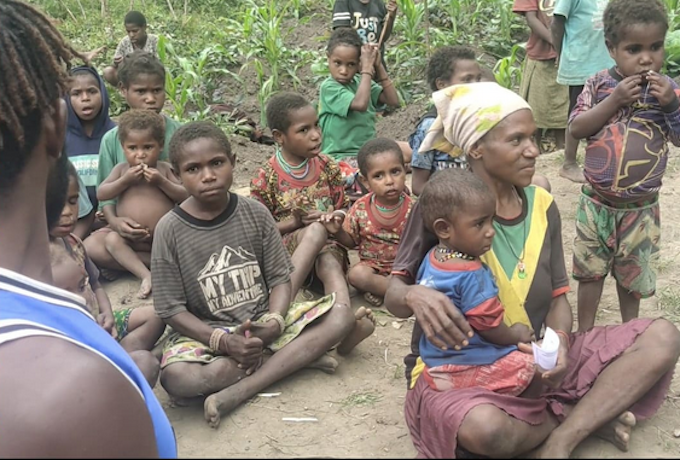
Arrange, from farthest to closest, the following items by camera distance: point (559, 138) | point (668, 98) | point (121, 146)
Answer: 1. point (559, 138)
2. point (121, 146)
3. point (668, 98)

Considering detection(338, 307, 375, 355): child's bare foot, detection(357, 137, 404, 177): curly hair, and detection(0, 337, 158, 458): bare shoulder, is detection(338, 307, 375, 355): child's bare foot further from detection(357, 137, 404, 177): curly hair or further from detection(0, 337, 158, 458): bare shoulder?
detection(0, 337, 158, 458): bare shoulder

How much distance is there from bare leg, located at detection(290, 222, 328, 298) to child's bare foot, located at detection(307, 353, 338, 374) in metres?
0.62

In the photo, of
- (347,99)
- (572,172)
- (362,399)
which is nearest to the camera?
(362,399)

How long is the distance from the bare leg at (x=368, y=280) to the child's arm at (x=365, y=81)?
60.3 inches

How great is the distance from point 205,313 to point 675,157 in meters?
4.16

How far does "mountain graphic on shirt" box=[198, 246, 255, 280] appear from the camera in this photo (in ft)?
11.0

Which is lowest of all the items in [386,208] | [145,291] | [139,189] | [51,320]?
[145,291]

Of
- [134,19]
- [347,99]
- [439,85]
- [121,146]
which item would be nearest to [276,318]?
[121,146]

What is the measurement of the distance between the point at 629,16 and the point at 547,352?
5.18ft

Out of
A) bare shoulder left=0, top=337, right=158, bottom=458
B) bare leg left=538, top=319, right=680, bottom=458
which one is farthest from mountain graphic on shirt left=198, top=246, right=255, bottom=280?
bare shoulder left=0, top=337, right=158, bottom=458

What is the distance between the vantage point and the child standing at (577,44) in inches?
217

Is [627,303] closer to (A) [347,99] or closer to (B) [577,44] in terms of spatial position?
(A) [347,99]

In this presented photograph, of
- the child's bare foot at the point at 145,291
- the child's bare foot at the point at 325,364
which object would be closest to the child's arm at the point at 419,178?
the child's bare foot at the point at 325,364

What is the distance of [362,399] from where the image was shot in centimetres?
327
